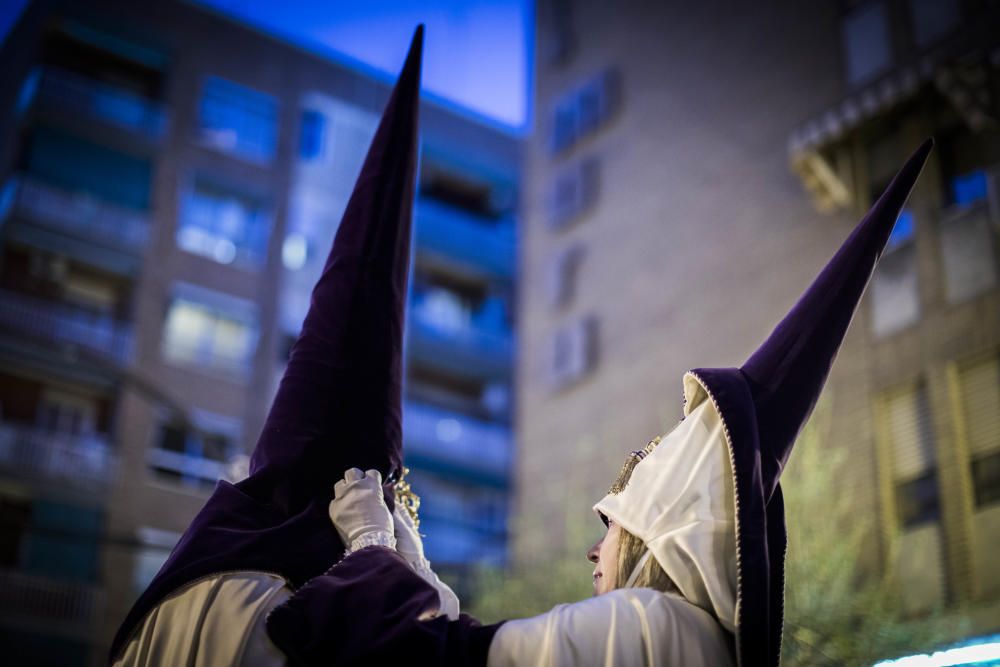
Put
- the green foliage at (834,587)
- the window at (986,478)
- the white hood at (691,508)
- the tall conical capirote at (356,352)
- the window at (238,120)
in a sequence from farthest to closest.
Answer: the window at (238,120), the window at (986,478), the green foliage at (834,587), the tall conical capirote at (356,352), the white hood at (691,508)

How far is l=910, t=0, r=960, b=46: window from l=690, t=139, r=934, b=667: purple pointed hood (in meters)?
12.0

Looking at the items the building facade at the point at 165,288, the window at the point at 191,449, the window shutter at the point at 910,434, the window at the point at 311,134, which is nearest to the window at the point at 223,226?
the building facade at the point at 165,288

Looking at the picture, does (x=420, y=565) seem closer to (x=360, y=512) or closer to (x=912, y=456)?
(x=360, y=512)

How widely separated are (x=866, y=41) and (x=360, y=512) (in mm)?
14113

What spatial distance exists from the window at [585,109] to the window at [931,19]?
6812mm

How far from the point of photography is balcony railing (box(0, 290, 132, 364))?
24131mm

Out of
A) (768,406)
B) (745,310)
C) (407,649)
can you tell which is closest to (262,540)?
(407,649)

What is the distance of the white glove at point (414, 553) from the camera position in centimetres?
342

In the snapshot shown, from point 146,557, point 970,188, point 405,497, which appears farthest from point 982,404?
point 146,557

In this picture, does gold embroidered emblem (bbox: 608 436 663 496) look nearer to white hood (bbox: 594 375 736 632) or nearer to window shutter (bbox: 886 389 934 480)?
white hood (bbox: 594 375 736 632)

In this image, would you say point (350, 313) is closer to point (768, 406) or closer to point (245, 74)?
point (768, 406)

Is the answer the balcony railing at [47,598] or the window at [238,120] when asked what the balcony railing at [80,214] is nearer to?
the window at [238,120]

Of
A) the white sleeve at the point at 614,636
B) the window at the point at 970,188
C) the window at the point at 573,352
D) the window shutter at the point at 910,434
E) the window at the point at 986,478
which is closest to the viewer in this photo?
the white sleeve at the point at 614,636

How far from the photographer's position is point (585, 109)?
2217 centimetres
